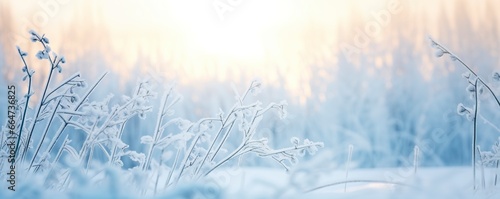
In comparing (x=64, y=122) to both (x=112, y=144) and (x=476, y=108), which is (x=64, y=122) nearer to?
(x=112, y=144)

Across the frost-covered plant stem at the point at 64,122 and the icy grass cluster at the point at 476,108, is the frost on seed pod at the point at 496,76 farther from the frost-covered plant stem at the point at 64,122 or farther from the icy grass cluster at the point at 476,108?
the frost-covered plant stem at the point at 64,122

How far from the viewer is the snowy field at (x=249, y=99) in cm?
186

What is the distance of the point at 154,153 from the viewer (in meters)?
1.87

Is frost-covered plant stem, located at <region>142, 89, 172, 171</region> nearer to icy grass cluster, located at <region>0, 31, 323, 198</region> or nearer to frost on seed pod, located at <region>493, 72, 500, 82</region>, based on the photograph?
icy grass cluster, located at <region>0, 31, 323, 198</region>

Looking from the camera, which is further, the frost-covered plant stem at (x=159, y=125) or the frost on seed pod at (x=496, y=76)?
the frost on seed pod at (x=496, y=76)

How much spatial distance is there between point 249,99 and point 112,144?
0.48 metres

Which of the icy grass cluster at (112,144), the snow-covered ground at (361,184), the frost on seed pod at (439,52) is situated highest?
the frost on seed pod at (439,52)

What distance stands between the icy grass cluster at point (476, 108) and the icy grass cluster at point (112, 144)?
625 millimetres

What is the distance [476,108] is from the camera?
6.49 ft

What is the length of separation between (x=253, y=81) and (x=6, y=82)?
2.72ft

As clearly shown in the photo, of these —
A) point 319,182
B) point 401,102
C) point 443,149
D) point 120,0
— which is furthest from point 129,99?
point 443,149

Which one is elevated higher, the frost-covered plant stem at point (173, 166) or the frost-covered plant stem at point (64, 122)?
the frost-covered plant stem at point (64, 122)

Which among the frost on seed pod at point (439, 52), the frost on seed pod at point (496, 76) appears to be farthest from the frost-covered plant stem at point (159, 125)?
the frost on seed pod at point (496, 76)

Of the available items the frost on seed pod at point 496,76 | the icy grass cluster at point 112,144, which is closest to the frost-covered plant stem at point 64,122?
the icy grass cluster at point 112,144
